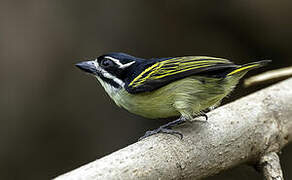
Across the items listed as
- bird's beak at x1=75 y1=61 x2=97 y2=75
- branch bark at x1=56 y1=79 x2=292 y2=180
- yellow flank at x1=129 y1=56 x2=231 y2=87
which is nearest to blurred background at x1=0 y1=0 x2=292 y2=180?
branch bark at x1=56 y1=79 x2=292 y2=180

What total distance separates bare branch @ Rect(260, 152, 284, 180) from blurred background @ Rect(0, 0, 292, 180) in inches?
132

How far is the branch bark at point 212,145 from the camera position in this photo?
3127 mm

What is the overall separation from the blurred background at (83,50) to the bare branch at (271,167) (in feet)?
11.0

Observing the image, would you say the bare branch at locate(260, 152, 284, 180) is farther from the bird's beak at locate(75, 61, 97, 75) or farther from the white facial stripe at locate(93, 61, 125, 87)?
the bird's beak at locate(75, 61, 97, 75)

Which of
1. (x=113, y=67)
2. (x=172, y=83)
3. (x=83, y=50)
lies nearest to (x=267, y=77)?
(x=172, y=83)

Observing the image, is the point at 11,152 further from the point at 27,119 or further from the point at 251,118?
the point at 251,118

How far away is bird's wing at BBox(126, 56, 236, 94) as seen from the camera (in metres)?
3.90

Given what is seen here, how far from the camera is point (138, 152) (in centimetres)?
333

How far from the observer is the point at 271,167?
3.87 m

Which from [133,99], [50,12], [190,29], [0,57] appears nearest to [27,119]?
[0,57]

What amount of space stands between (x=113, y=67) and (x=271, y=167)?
1646 millimetres

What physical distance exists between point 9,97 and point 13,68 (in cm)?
44

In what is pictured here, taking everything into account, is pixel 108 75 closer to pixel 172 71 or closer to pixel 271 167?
pixel 172 71

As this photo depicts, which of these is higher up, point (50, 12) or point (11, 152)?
point (50, 12)
